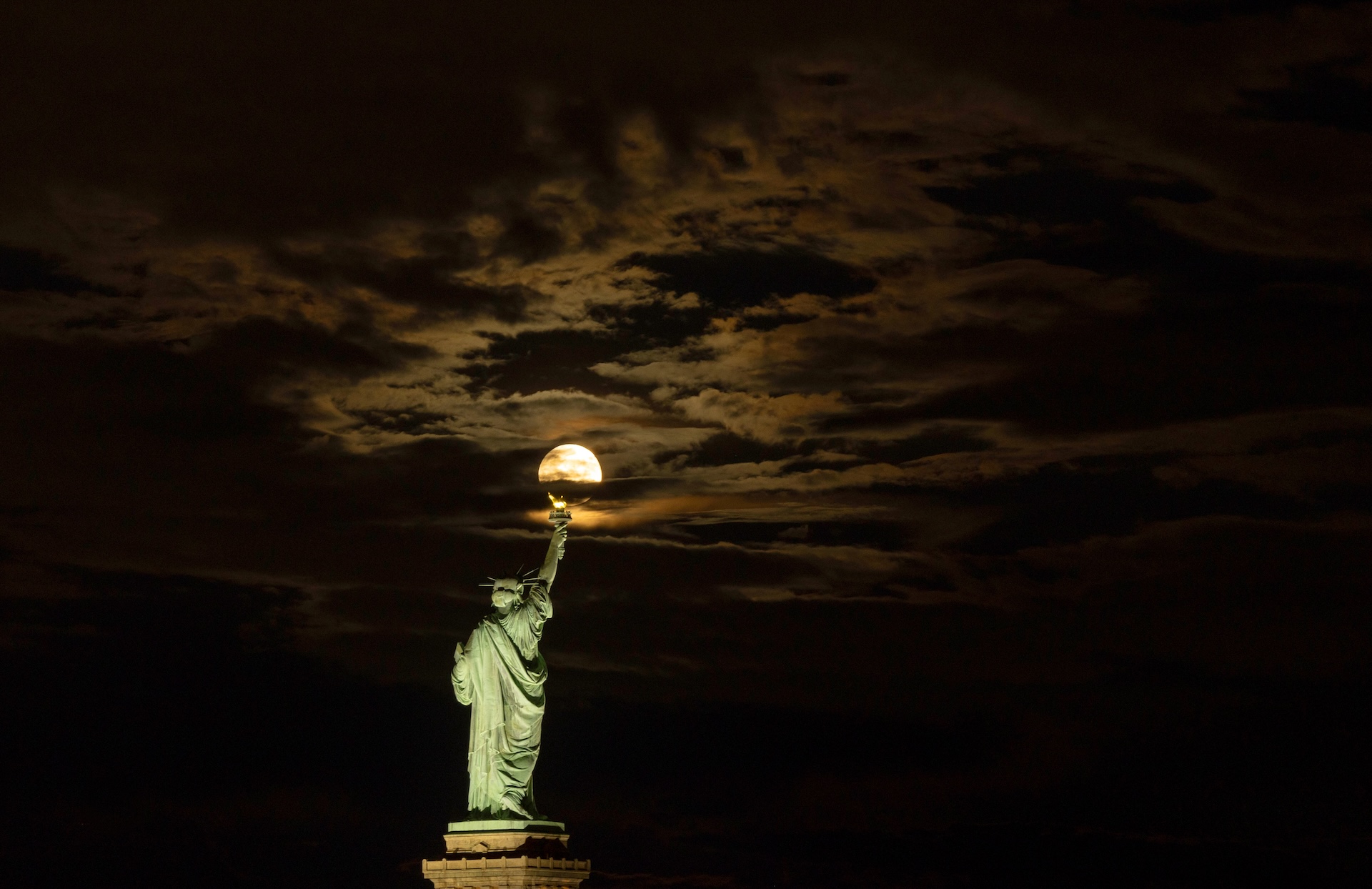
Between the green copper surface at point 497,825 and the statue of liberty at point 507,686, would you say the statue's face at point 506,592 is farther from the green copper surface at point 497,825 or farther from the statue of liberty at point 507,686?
the green copper surface at point 497,825

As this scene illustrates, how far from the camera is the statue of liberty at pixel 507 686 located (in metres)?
35.2

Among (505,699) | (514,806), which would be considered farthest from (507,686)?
(514,806)

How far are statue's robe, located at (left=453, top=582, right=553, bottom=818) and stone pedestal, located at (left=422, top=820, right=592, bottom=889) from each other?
645 mm

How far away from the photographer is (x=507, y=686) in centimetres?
3569

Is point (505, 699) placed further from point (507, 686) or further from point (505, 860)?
point (505, 860)

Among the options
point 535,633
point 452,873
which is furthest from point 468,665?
point 452,873

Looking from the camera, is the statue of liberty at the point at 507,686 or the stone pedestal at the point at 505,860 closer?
the stone pedestal at the point at 505,860

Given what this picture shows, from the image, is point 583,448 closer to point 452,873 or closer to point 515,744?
point 515,744

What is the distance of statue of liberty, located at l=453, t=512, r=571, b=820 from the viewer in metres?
35.2

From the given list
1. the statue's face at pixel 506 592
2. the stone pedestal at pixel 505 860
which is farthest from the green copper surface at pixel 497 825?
the statue's face at pixel 506 592

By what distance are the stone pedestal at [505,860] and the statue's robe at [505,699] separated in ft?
2.11

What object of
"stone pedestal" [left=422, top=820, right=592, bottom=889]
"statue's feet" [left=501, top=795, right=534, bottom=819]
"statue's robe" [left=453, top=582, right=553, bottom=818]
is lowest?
"stone pedestal" [left=422, top=820, right=592, bottom=889]

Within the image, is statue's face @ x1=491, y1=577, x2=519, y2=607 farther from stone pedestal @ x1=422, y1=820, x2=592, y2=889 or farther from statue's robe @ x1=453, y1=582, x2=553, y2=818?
stone pedestal @ x1=422, y1=820, x2=592, y2=889

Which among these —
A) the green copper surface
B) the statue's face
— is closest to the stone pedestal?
the green copper surface
